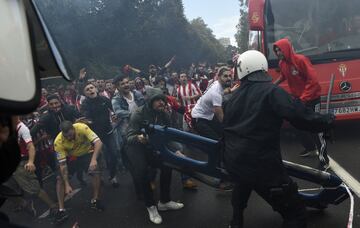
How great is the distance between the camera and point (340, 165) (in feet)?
16.1

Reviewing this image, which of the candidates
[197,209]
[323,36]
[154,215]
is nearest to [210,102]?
[197,209]

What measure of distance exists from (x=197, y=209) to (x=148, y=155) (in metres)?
0.84

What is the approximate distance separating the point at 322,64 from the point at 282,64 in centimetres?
125

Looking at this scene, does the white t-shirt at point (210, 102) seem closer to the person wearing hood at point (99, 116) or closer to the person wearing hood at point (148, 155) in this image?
the person wearing hood at point (148, 155)

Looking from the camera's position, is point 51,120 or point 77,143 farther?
point 51,120

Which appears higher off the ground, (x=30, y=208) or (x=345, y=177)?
(x=345, y=177)

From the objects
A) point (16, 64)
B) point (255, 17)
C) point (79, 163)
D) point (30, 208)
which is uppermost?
point (255, 17)

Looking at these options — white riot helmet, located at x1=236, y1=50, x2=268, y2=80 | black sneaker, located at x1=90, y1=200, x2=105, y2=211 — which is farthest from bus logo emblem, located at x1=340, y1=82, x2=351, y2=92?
black sneaker, located at x1=90, y1=200, x2=105, y2=211

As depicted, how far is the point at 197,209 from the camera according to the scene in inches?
170

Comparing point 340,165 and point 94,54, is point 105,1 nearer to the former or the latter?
point 94,54

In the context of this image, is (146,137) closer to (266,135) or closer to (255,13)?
(266,135)

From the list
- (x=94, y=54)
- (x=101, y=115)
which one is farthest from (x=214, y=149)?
(x=94, y=54)

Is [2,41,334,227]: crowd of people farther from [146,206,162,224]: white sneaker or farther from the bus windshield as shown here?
the bus windshield

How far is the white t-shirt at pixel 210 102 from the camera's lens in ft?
16.6
